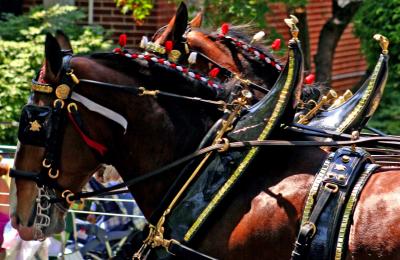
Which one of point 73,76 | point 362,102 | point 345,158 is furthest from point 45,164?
point 362,102

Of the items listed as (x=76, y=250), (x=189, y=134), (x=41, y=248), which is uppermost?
(x=189, y=134)

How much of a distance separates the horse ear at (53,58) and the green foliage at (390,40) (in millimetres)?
5191

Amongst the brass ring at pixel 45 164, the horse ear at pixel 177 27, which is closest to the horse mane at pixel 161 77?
the brass ring at pixel 45 164

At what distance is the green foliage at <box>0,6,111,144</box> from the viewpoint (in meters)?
8.38

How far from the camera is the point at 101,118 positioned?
3.98 m

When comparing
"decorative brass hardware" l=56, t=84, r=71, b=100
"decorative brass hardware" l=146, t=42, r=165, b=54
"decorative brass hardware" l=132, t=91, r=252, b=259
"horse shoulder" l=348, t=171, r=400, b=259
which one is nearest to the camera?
"horse shoulder" l=348, t=171, r=400, b=259

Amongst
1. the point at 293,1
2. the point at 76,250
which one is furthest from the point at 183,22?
the point at 293,1

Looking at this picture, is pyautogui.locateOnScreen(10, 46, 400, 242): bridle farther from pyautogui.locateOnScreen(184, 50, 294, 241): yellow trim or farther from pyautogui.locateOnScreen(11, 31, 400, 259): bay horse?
pyautogui.locateOnScreen(184, 50, 294, 241): yellow trim

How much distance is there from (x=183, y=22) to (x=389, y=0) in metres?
3.85

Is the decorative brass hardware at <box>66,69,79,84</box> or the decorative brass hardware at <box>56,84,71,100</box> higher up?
the decorative brass hardware at <box>66,69,79,84</box>

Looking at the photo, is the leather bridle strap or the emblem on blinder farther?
the emblem on blinder

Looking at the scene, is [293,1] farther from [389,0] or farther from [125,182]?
[125,182]

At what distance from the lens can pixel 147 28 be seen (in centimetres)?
1088

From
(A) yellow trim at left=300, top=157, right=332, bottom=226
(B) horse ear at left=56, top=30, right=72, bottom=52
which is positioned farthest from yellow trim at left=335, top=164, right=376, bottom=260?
(B) horse ear at left=56, top=30, right=72, bottom=52
